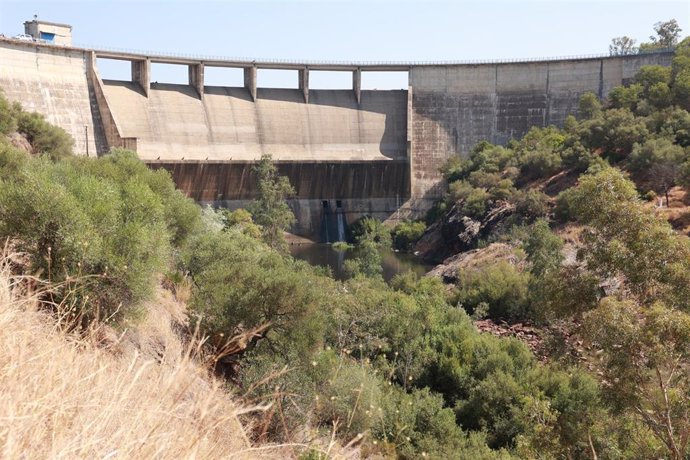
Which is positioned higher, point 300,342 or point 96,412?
point 96,412

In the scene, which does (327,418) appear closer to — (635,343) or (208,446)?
(635,343)

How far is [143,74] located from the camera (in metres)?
40.3

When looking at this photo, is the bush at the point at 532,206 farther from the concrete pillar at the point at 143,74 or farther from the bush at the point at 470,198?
the concrete pillar at the point at 143,74

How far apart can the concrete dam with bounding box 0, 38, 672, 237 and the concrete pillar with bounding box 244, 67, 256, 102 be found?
4.4 inches

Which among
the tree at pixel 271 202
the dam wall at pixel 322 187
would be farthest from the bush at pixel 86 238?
the dam wall at pixel 322 187

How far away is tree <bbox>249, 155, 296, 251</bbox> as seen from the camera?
127ft

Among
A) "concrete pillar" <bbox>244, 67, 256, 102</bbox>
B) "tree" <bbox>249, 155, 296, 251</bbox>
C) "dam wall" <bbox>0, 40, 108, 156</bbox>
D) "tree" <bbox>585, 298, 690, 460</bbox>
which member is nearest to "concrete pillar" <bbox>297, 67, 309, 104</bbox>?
"concrete pillar" <bbox>244, 67, 256, 102</bbox>

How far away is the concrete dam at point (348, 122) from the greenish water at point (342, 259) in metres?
2.48

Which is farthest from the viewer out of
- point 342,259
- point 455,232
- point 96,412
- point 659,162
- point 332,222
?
point 332,222

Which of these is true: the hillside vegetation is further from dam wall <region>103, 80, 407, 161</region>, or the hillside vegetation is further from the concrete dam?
the concrete dam

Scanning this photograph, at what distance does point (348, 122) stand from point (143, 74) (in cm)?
1217

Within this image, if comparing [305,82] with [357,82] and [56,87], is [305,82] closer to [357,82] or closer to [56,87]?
[357,82]

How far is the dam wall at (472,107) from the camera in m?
45.4

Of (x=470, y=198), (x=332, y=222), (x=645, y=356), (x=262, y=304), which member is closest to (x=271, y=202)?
(x=332, y=222)
